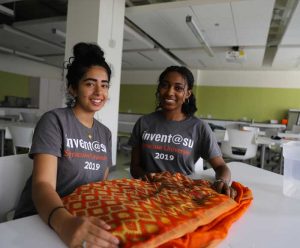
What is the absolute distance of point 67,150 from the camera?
3.78ft

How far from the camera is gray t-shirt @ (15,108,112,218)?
3.56 ft

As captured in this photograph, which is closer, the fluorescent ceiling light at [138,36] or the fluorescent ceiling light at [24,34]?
the fluorescent ceiling light at [138,36]

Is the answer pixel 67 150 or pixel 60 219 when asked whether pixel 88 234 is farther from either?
pixel 67 150

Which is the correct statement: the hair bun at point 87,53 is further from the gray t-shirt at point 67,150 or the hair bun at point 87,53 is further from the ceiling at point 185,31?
the ceiling at point 185,31

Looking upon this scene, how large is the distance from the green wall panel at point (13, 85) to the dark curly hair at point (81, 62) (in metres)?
8.50

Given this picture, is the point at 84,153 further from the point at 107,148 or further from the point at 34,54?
the point at 34,54

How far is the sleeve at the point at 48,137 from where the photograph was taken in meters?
1.05

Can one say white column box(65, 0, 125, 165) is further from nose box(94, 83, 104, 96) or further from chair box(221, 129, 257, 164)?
nose box(94, 83, 104, 96)

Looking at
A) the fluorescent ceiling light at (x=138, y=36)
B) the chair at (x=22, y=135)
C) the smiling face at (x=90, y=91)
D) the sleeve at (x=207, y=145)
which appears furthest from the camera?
the fluorescent ceiling light at (x=138, y=36)

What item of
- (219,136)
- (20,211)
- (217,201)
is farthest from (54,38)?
(217,201)

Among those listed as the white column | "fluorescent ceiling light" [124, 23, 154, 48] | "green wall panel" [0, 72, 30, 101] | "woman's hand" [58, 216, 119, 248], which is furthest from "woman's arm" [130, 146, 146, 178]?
"green wall panel" [0, 72, 30, 101]

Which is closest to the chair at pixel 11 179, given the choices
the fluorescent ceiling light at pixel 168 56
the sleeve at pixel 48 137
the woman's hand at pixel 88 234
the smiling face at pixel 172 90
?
the sleeve at pixel 48 137

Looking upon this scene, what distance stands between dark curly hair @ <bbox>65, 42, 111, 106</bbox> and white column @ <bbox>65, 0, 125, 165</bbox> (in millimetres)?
2268

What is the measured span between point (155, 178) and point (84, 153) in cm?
35
